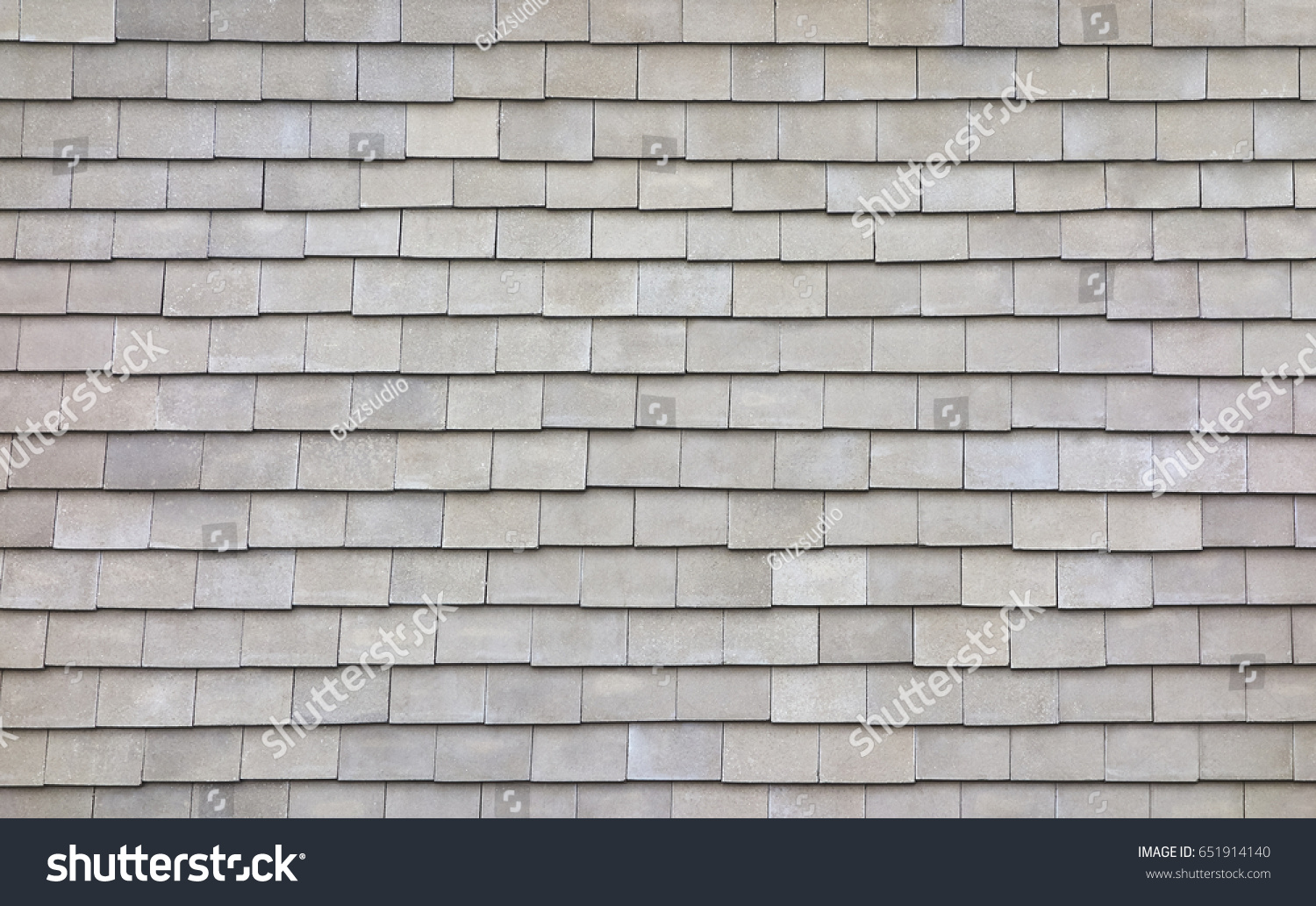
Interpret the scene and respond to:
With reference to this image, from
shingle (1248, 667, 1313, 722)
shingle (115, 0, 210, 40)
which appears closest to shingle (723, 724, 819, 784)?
shingle (1248, 667, 1313, 722)

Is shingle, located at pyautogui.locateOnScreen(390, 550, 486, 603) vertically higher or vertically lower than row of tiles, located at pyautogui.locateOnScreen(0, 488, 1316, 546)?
lower

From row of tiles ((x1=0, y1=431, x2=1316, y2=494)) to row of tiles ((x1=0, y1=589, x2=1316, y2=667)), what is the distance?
0.68 feet

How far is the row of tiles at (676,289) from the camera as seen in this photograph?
3.29m

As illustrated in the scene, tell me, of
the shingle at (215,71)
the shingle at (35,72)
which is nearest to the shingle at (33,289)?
the shingle at (35,72)

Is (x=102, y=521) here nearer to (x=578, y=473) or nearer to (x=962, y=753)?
(x=578, y=473)

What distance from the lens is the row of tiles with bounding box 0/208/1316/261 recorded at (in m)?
3.30

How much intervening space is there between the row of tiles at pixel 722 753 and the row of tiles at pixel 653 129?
63.8 inches

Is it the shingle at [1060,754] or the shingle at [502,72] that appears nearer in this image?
the shingle at [1060,754]

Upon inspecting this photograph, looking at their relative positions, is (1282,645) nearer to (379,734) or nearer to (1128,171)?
(1128,171)

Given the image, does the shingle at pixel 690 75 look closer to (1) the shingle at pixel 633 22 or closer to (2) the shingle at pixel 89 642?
(1) the shingle at pixel 633 22

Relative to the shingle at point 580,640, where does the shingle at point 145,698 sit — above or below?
below

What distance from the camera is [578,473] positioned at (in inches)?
129

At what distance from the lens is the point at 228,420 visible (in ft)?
10.7

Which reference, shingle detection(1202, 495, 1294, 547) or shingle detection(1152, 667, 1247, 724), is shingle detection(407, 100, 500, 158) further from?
shingle detection(1152, 667, 1247, 724)
